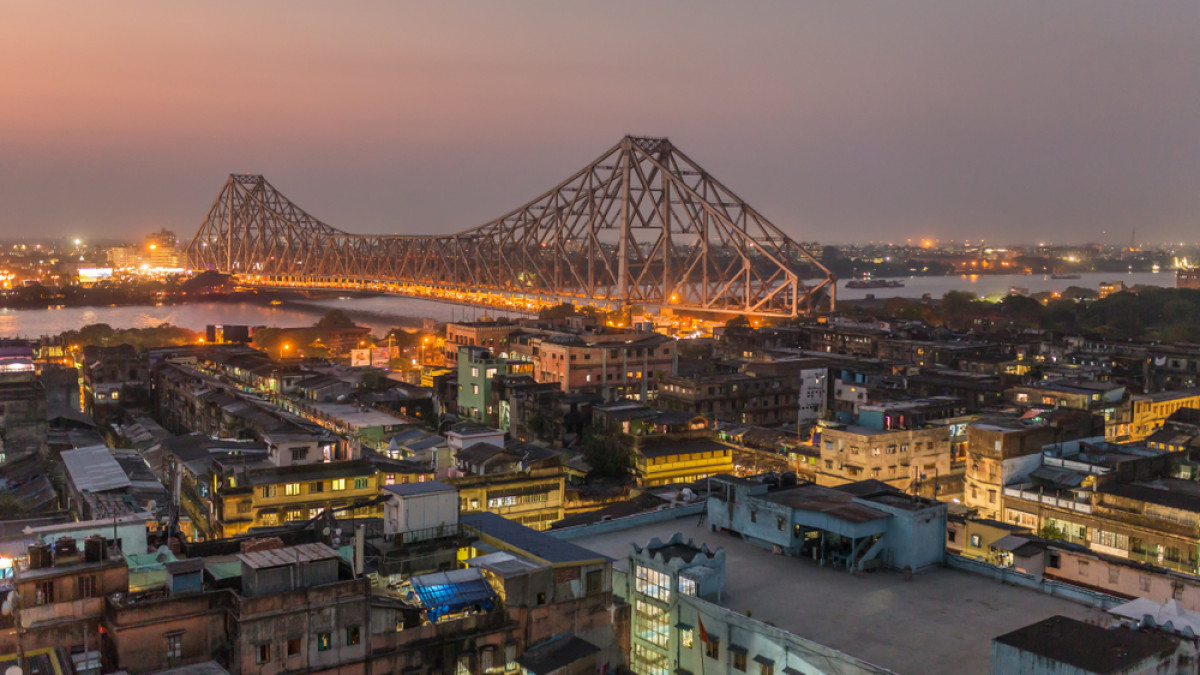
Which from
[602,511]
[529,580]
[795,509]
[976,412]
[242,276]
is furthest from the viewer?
[242,276]

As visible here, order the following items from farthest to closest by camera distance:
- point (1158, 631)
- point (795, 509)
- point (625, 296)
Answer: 1. point (625, 296)
2. point (795, 509)
3. point (1158, 631)

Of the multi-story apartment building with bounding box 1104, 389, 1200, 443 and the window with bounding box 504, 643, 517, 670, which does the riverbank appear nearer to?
the multi-story apartment building with bounding box 1104, 389, 1200, 443

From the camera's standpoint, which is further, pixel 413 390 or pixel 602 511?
pixel 413 390

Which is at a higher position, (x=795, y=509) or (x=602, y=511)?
(x=795, y=509)

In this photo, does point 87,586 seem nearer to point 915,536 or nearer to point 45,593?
point 45,593

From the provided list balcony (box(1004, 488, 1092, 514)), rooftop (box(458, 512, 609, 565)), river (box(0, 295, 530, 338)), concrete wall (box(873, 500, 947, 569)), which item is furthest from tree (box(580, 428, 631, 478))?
river (box(0, 295, 530, 338))

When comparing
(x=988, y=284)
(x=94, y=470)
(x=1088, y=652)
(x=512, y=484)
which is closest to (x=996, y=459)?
(x=512, y=484)

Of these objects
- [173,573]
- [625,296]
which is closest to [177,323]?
[625,296]

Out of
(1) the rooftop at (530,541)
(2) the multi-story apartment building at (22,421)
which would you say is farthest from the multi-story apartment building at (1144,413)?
(2) the multi-story apartment building at (22,421)

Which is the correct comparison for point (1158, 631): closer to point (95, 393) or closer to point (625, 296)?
point (95, 393)
